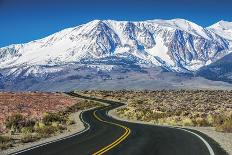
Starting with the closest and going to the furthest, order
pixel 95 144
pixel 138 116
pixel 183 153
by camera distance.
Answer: pixel 183 153 < pixel 95 144 < pixel 138 116

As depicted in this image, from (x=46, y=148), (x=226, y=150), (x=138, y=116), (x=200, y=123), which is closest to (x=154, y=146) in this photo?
(x=226, y=150)

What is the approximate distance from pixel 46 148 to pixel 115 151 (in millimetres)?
4025

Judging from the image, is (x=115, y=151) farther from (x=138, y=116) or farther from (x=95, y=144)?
(x=138, y=116)

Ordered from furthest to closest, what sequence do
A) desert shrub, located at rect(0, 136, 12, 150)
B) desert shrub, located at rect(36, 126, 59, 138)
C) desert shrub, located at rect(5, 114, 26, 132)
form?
desert shrub, located at rect(5, 114, 26, 132) < desert shrub, located at rect(36, 126, 59, 138) < desert shrub, located at rect(0, 136, 12, 150)

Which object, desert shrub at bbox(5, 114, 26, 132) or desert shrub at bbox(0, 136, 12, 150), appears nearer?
desert shrub at bbox(0, 136, 12, 150)

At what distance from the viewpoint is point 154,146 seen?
25.0 m

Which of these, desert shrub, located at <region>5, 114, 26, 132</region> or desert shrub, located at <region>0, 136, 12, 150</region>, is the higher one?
desert shrub, located at <region>0, 136, 12, 150</region>

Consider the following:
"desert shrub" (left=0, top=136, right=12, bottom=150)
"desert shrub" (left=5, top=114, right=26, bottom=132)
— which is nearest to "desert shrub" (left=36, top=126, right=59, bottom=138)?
"desert shrub" (left=5, top=114, right=26, bottom=132)

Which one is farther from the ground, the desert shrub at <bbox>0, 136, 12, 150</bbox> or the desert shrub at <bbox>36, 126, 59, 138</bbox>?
the desert shrub at <bbox>0, 136, 12, 150</bbox>

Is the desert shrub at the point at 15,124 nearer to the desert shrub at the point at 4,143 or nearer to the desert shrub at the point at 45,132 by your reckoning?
the desert shrub at the point at 45,132

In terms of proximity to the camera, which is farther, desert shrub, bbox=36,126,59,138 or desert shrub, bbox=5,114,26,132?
desert shrub, bbox=5,114,26,132

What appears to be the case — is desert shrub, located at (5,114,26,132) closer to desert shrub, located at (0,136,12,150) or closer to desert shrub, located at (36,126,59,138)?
desert shrub, located at (36,126,59,138)

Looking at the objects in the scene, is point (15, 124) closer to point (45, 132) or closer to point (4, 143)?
point (45, 132)

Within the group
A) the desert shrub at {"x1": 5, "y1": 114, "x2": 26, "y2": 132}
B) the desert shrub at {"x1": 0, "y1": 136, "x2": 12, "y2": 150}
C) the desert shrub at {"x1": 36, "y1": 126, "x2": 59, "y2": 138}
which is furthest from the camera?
the desert shrub at {"x1": 5, "y1": 114, "x2": 26, "y2": 132}
